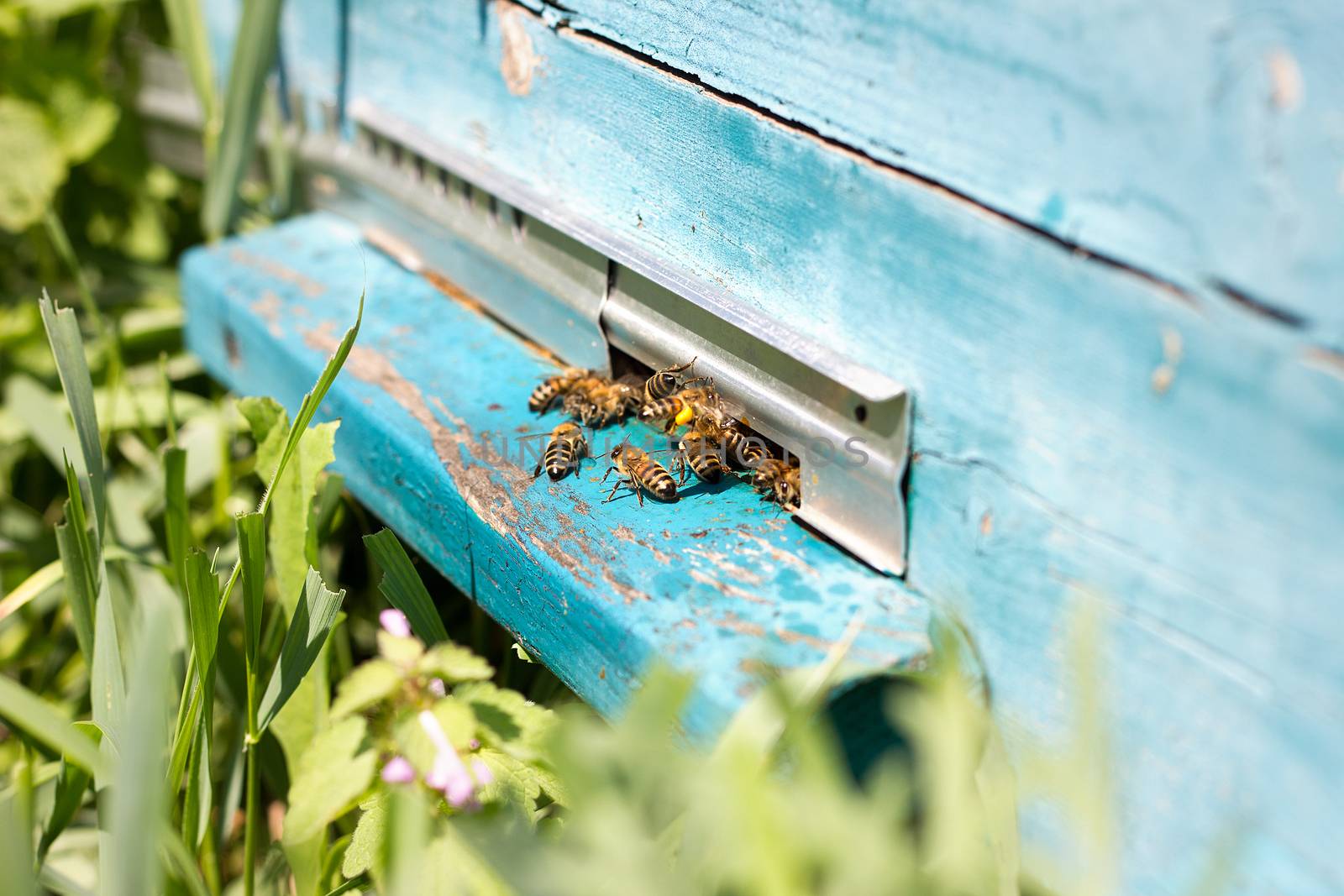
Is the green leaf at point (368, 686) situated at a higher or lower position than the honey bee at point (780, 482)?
lower

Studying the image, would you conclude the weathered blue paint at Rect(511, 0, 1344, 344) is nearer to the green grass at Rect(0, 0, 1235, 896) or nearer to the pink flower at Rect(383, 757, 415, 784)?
the green grass at Rect(0, 0, 1235, 896)

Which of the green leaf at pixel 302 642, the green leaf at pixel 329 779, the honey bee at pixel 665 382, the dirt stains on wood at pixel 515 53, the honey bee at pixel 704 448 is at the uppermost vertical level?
the dirt stains on wood at pixel 515 53

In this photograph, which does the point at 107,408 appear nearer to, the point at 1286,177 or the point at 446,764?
the point at 446,764

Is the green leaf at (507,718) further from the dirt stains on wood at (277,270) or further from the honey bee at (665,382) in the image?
the dirt stains on wood at (277,270)

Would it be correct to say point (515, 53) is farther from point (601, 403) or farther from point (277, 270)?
point (277, 270)

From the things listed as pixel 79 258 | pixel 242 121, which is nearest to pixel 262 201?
pixel 242 121

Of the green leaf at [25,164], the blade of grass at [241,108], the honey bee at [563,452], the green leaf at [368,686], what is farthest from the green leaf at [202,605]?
the green leaf at [25,164]
